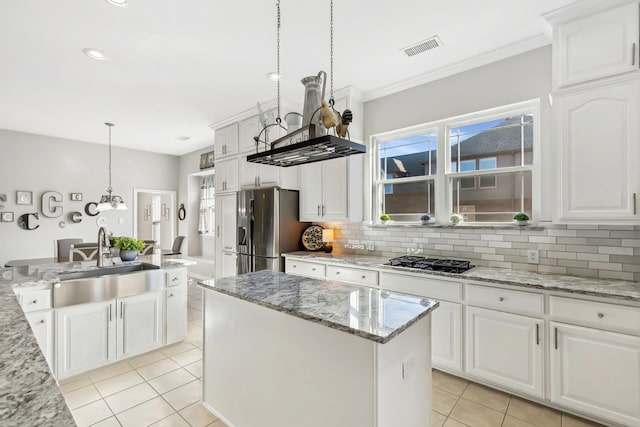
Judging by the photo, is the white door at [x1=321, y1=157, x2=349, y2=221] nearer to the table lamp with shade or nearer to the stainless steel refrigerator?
the table lamp with shade

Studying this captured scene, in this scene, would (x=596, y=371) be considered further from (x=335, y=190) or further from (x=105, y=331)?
(x=105, y=331)

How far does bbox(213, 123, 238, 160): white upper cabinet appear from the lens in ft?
15.3

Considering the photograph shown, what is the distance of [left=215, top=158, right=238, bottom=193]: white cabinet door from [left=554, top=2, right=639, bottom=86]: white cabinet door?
3.87 metres

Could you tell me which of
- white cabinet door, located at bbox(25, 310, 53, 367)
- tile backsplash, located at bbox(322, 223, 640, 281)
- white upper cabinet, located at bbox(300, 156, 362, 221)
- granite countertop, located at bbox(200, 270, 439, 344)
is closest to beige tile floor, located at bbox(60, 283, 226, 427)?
white cabinet door, located at bbox(25, 310, 53, 367)

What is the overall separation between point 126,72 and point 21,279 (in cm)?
215

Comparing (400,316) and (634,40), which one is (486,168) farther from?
(400,316)

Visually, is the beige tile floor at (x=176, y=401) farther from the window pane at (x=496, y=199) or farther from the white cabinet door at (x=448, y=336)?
the window pane at (x=496, y=199)

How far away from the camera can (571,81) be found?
225cm

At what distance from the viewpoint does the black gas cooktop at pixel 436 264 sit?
2676 mm

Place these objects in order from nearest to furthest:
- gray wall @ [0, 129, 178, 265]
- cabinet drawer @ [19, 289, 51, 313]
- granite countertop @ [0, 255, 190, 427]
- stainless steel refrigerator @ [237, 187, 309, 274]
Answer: granite countertop @ [0, 255, 190, 427], cabinet drawer @ [19, 289, 51, 313], stainless steel refrigerator @ [237, 187, 309, 274], gray wall @ [0, 129, 178, 265]

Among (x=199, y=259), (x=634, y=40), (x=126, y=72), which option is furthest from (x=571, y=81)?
(x=199, y=259)

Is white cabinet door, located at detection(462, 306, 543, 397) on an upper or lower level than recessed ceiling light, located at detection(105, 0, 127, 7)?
lower

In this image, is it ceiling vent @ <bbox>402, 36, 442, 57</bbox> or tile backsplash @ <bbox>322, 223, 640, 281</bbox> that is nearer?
tile backsplash @ <bbox>322, 223, 640, 281</bbox>

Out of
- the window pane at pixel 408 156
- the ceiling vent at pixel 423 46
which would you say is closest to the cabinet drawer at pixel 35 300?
the window pane at pixel 408 156
